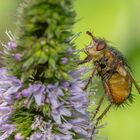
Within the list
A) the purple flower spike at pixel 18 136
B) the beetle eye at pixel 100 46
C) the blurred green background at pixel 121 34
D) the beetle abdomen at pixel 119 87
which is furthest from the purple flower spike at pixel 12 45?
the blurred green background at pixel 121 34

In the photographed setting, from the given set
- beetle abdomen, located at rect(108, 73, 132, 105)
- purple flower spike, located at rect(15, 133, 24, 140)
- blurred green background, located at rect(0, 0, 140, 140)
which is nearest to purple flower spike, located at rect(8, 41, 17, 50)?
purple flower spike, located at rect(15, 133, 24, 140)

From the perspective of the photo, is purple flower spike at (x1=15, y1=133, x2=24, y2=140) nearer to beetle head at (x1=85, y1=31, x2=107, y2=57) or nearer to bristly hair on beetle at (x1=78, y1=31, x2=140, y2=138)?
bristly hair on beetle at (x1=78, y1=31, x2=140, y2=138)

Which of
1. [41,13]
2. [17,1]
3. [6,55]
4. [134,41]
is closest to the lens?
[41,13]

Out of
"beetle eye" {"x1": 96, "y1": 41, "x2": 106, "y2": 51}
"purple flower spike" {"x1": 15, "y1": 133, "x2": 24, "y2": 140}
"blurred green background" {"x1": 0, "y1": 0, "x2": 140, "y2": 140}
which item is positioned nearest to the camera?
"purple flower spike" {"x1": 15, "y1": 133, "x2": 24, "y2": 140}

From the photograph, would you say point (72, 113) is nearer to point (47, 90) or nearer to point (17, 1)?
point (47, 90)

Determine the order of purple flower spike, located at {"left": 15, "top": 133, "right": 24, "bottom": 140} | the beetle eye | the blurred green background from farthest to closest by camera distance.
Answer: the blurred green background → the beetle eye → purple flower spike, located at {"left": 15, "top": 133, "right": 24, "bottom": 140}

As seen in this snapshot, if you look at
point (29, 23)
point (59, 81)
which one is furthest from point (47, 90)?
point (29, 23)
